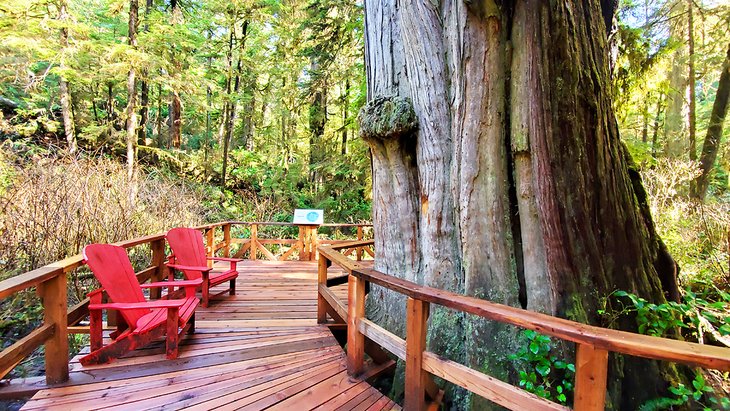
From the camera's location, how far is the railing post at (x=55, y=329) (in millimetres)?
2098

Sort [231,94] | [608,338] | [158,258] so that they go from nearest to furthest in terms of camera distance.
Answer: [608,338] < [158,258] < [231,94]

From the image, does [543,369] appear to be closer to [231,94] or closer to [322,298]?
[322,298]

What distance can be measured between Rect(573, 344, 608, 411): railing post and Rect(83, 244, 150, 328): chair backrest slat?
9.00 ft

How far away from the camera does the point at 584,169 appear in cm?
214

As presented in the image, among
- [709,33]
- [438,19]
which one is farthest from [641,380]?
[709,33]

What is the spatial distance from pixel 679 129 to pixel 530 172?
8.82 meters

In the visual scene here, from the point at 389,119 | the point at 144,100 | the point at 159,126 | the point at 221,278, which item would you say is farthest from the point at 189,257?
the point at 159,126

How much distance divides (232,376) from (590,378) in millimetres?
2159

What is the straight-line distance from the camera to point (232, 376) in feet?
7.75

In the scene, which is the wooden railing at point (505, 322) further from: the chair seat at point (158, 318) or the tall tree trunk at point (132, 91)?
the tall tree trunk at point (132, 91)

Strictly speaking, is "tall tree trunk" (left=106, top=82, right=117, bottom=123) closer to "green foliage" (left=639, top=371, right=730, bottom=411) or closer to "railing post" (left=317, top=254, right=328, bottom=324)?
"railing post" (left=317, top=254, right=328, bottom=324)

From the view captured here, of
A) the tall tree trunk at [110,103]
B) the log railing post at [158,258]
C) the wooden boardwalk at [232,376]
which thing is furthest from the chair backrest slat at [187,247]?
the tall tree trunk at [110,103]

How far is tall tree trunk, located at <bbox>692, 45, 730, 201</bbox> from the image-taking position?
6891 mm

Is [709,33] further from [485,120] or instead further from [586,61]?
[485,120]
